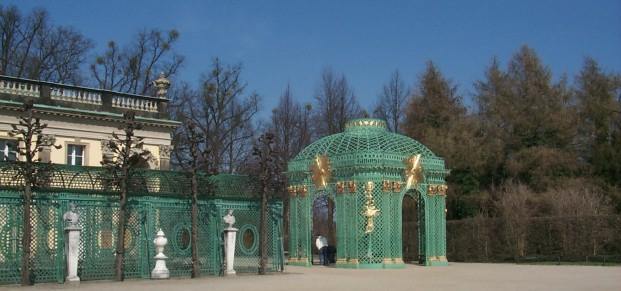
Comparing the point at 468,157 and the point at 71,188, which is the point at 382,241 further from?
the point at 468,157

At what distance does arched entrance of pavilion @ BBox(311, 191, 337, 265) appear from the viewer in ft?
111

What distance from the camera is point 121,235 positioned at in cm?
1969

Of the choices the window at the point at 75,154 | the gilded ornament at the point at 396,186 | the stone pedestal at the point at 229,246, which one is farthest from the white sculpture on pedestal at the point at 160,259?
the gilded ornament at the point at 396,186

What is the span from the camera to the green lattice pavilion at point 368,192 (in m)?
27.2

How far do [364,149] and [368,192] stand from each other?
234cm

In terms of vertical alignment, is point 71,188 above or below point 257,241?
above

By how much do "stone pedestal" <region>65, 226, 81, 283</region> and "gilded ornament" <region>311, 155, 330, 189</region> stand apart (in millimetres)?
11949

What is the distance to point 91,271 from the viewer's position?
64.8 feet

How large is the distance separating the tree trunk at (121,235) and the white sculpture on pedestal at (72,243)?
1.08m

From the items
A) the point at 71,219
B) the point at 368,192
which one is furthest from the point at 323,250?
the point at 71,219

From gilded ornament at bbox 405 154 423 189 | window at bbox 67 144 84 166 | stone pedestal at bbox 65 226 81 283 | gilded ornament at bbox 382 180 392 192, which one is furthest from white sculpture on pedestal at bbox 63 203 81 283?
gilded ornament at bbox 405 154 423 189

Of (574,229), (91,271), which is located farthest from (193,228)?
(574,229)

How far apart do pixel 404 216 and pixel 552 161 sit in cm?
901

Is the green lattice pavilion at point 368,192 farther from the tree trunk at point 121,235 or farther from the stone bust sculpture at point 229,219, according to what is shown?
the tree trunk at point 121,235
